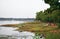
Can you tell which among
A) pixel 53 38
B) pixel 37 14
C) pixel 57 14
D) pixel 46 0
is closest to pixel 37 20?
pixel 37 14

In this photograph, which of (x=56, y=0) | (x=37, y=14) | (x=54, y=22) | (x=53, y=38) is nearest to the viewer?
(x=53, y=38)

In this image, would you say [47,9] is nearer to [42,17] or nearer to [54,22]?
[42,17]

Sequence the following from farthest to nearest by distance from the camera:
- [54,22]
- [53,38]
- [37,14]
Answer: [37,14], [54,22], [53,38]

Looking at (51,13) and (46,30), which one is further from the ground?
(51,13)

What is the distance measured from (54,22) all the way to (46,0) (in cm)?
484

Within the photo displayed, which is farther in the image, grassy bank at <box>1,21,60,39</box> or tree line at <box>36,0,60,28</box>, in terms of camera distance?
tree line at <box>36,0,60,28</box>

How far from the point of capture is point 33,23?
96.3ft

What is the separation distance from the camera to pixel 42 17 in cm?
2697

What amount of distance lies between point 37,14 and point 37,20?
81 cm

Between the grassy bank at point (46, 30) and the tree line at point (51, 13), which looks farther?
the tree line at point (51, 13)

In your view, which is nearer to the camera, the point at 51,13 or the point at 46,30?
the point at 46,30

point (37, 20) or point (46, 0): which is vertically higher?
point (46, 0)

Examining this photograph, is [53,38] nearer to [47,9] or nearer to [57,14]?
[57,14]

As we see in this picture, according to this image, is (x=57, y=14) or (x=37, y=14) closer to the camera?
(x=57, y=14)
